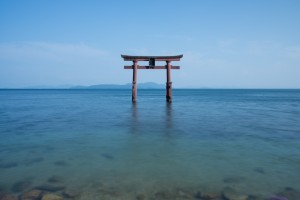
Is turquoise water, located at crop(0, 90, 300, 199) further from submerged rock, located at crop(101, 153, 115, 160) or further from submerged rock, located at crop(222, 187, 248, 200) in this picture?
submerged rock, located at crop(222, 187, 248, 200)

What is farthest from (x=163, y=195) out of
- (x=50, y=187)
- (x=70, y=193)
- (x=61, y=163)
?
(x=61, y=163)

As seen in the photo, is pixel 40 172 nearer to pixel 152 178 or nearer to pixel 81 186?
pixel 81 186

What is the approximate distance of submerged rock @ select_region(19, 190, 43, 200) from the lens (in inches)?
207

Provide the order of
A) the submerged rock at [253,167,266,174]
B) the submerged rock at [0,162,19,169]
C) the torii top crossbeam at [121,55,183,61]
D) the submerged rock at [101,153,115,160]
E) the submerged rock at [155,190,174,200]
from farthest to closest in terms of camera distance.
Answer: the torii top crossbeam at [121,55,183,61] < the submerged rock at [101,153,115,160] < the submerged rock at [0,162,19,169] < the submerged rock at [253,167,266,174] < the submerged rock at [155,190,174,200]

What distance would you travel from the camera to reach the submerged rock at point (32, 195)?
5.27 m

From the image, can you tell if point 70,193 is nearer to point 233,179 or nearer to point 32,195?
point 32,195

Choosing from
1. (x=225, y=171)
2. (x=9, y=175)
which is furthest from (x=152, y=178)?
(x=9, y=175)

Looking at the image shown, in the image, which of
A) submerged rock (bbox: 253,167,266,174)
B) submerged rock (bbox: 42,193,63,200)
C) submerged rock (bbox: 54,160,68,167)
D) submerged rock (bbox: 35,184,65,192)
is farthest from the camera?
submerged rock (bbox: 54,160,68,167)

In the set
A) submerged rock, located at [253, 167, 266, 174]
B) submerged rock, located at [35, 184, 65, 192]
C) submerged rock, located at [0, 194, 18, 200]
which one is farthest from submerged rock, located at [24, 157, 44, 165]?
submerged rock, located at [253, 167, 266, 174]

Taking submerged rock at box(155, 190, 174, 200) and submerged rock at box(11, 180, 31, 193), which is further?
submerged rock at box(11, 180, 31, 193)

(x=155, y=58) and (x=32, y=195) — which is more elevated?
(x=155, y=58)

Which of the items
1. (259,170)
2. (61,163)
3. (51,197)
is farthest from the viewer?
(61,163)

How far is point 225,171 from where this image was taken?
6965 mm

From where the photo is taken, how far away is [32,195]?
5.39m
